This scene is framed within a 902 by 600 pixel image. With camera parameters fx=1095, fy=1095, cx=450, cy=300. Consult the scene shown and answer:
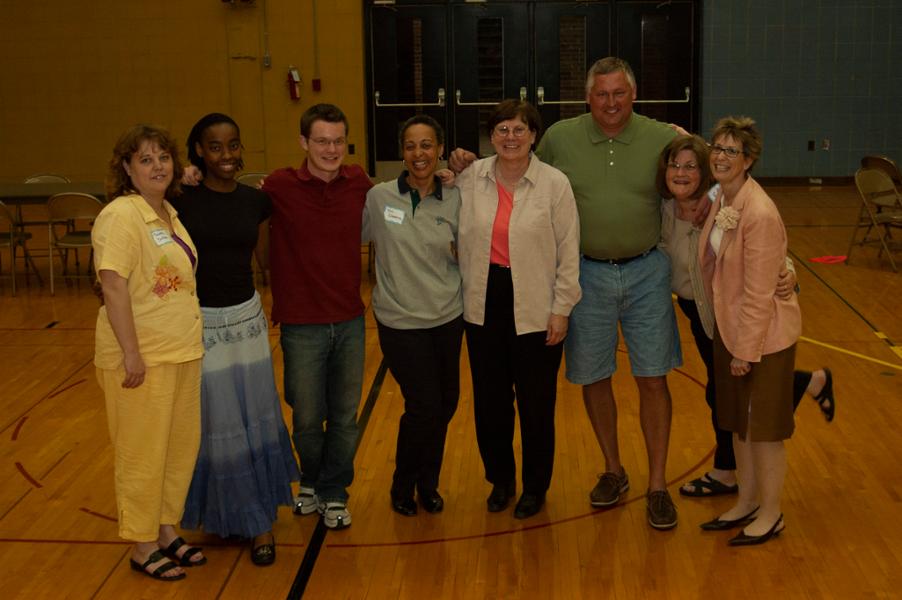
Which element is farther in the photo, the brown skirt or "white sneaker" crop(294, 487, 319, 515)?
"white sneaker" crop(294, 487, 319, 515)

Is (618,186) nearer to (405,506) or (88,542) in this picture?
(405,506)

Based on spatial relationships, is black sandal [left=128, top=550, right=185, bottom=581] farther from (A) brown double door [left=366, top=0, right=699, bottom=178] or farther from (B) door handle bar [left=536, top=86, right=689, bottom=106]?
(B) door handle bar [left=536, top=86, right=689, bottom=106]

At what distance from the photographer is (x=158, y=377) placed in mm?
3729

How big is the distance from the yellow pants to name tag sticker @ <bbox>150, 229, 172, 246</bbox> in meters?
0.42

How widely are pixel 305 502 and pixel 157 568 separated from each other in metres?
0.71

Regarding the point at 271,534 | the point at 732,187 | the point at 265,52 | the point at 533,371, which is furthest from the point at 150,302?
the point at 265,52

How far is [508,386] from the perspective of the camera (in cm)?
427

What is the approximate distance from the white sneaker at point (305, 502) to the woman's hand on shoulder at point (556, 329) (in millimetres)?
1163

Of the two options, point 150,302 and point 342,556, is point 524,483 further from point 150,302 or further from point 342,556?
point 150,302

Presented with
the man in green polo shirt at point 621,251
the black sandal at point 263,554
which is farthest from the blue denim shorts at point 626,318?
the black sandal at point 263,554

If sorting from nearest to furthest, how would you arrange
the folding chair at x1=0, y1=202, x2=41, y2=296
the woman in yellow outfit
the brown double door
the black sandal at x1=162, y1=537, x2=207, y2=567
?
the woman in yellow outfit, the black sandal at x1=162, y1=537, x2=207, y2=567, the folding chair at x1=0, y1=202, x2=41, y2=296, the brown double door

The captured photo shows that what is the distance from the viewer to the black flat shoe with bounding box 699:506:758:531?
13.7ft

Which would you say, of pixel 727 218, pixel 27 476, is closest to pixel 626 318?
pixel 727 218

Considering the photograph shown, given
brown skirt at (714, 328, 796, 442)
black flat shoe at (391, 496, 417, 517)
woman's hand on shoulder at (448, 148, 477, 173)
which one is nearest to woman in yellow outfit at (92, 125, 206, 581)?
black flat shoe at (391, 496, 417, 517)
